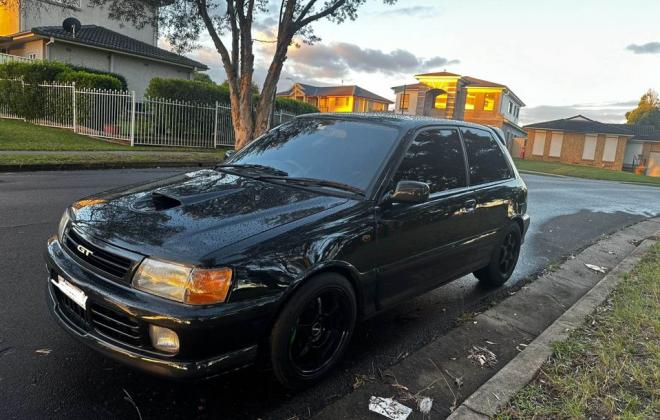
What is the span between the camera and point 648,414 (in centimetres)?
264

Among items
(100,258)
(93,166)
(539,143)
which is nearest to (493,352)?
(100,258)

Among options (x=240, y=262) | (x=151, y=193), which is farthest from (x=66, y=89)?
(x=240, y=262)

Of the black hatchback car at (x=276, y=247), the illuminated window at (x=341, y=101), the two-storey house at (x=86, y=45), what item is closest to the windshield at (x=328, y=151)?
the black hatchback car at (x=276, y=247)

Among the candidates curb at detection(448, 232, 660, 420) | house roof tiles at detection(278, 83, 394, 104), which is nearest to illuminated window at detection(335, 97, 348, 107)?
house roof tiles at detection(278, 83, 394, 104)

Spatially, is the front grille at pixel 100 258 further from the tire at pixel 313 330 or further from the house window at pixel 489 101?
the house window at pixel 489 101

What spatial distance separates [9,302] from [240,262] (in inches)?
91.8

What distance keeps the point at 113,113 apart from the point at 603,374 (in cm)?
1752

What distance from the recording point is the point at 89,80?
56.3ft

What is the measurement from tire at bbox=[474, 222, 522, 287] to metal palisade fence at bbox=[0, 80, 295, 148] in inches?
581

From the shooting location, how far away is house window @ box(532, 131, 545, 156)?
47375mm

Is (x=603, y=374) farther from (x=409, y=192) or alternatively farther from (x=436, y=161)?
(x=436, y=161)

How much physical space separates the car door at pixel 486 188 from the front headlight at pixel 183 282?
258 centimetres

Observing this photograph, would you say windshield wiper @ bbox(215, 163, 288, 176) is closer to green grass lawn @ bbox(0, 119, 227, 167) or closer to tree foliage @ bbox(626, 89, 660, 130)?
green grass lawn @ bbox(0, 119, 227, 167)

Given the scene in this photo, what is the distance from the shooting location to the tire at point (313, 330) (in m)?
2.62
